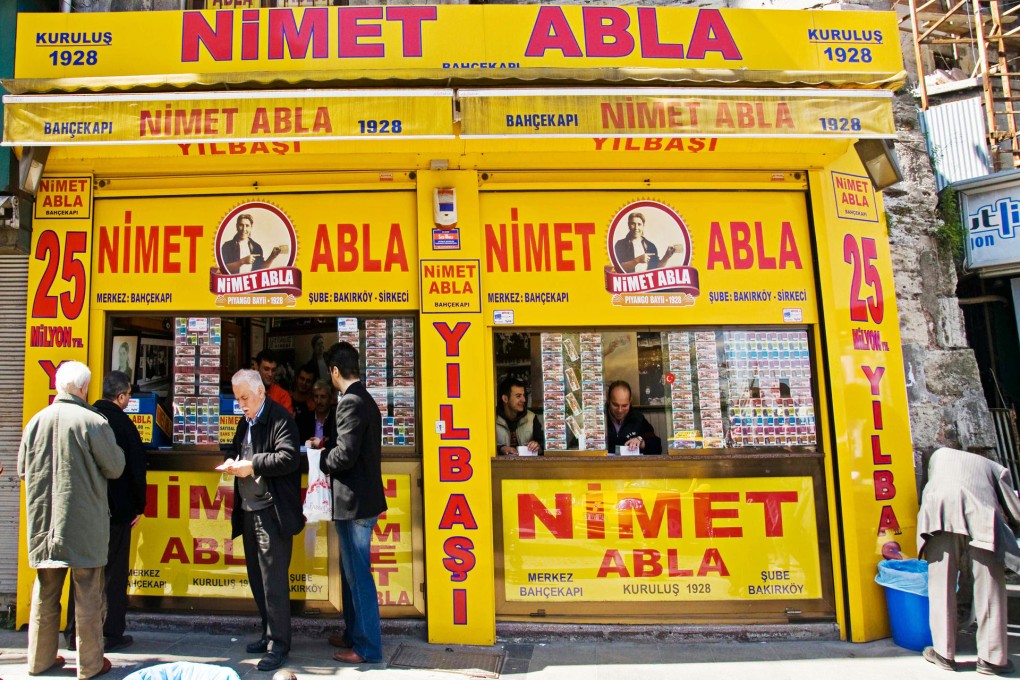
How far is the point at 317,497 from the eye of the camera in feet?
13.4

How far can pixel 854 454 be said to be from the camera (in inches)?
182

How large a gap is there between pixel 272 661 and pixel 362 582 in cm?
74

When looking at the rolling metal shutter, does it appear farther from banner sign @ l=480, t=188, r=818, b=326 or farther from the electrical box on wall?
banner sign @ l=480, t=188, r=818, b=326

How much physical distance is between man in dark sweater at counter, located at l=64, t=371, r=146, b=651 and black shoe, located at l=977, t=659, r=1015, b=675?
561cm

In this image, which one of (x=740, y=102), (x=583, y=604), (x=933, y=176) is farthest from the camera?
(x=933, y=176)

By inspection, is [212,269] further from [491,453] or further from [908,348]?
[908,348]

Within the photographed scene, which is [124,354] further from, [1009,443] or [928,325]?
[1009,443]

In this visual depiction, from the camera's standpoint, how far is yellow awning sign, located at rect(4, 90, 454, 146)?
4145 millimetres

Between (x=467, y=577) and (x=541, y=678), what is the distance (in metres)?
Answer: 0.85

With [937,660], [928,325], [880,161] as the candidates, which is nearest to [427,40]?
[880,161]

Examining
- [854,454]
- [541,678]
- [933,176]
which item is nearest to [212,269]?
[541,678]

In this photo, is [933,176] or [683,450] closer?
[683,450]

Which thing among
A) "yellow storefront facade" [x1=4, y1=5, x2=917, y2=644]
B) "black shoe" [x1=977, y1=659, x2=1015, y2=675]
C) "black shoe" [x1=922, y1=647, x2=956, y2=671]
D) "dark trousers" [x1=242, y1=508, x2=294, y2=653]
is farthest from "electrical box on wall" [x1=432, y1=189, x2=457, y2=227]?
"black shoe" [x1=977, y1=659, x2=1015, y2=675]

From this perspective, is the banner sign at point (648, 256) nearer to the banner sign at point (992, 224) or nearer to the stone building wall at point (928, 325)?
the stone building wall at point (928, 325)
